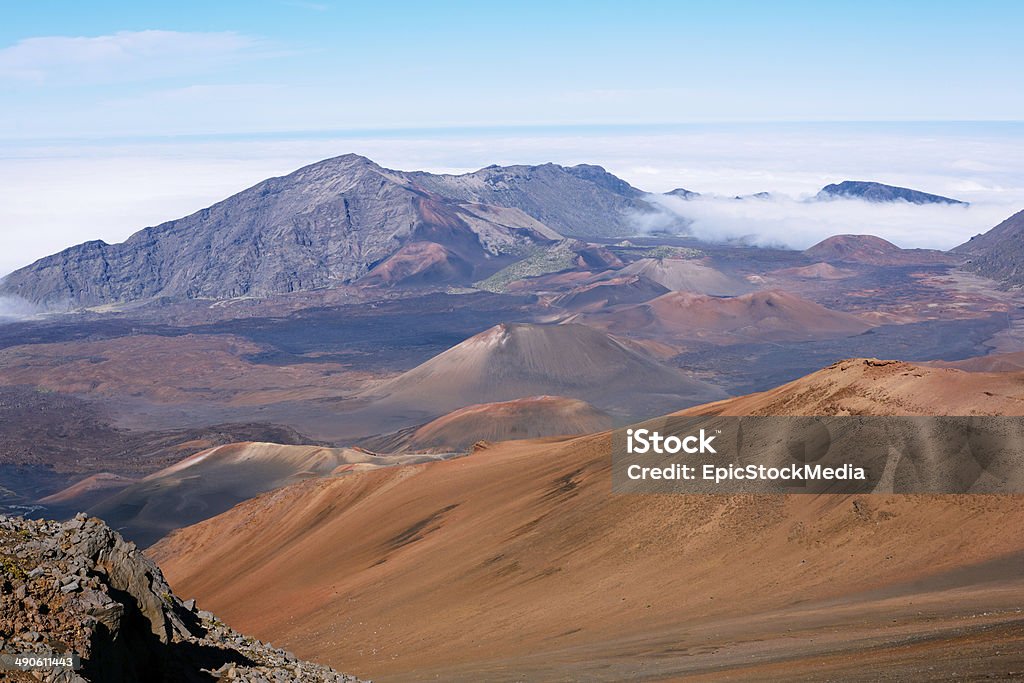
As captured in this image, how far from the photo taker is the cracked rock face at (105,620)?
1316 centimetres

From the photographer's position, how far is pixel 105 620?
45.0ft

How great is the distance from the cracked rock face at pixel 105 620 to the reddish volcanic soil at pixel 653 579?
6894 millimetres

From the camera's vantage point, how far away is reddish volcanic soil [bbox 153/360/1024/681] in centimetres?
2145

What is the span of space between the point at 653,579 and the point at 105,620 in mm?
19812

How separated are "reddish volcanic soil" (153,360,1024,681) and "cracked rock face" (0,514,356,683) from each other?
6894mm

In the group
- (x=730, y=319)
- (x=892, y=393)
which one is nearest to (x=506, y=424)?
(x=892, y=393)

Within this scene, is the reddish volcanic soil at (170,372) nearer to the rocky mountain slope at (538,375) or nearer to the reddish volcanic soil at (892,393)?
the rocky mountain slope at (538,375)

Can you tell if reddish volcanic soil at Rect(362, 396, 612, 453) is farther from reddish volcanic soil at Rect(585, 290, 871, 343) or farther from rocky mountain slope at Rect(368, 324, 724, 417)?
reddish volcanic soil at Rect(585, 290, 871, 343)

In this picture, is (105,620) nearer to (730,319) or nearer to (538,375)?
(538,375)

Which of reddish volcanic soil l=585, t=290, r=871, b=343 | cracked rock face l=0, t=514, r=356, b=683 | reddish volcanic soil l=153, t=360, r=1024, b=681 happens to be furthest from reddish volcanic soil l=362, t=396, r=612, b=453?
reddish volcanic soil l=585, t=290, r=871, b=343

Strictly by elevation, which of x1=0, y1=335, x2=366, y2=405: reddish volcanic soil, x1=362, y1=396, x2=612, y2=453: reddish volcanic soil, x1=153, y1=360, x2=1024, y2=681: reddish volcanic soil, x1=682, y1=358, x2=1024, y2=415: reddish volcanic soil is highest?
x1=682, y1=358, x2=1024, y2=415: reddish volcanic soil

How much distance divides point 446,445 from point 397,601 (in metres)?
61.9

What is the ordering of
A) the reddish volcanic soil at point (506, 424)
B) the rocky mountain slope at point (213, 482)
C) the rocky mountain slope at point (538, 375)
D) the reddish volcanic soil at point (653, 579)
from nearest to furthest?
1. the reddish volcanic soil at point (653, 579)
2. the rocky mountain slope at point (213, 482)
3. the reddish volcanic soil at point (506, 424)
4. the rocky mountain slope at point (538, 375)

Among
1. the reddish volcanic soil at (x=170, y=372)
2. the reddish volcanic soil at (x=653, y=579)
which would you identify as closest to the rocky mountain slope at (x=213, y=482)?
the reddish volcanic soil at (x=653, y=579)
